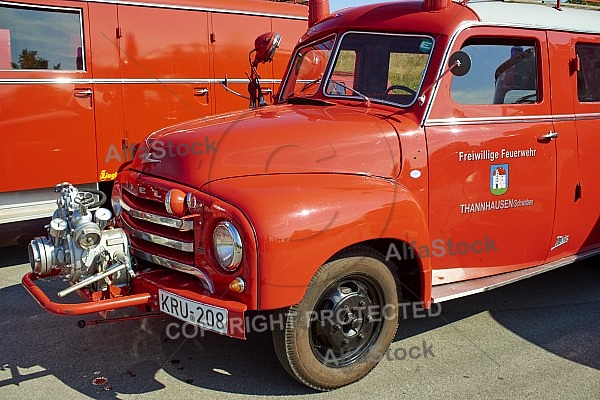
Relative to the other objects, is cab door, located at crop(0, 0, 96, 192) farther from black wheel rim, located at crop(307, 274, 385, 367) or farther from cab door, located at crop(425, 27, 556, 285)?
cab door, located at crop(425, 27, 556, 285)

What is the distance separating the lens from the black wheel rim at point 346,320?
335cm

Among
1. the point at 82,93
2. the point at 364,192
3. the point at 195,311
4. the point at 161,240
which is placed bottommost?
the point at 195,311

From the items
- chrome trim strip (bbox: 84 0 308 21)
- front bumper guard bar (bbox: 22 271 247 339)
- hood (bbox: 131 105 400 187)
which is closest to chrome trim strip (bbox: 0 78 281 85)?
chrome trim strip (bbox: 84 0 308 21)

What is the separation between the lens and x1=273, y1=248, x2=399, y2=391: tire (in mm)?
3193

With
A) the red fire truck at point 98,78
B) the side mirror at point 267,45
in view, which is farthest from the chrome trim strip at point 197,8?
the side mirror at point 267,45

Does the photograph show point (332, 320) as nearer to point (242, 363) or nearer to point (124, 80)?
point (242, 363)

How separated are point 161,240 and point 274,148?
2.66ft

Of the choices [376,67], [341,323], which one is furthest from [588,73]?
[341,323]

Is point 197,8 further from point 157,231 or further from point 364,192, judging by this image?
point 364,192

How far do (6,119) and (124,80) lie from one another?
1.22 metres

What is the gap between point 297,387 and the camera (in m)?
3.47

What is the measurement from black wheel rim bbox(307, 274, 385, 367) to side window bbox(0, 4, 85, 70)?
13.0 feet

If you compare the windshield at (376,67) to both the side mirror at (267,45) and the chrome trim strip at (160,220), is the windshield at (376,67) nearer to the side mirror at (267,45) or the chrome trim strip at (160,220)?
the side mirror at (267,45)

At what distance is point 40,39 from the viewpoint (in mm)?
5762
